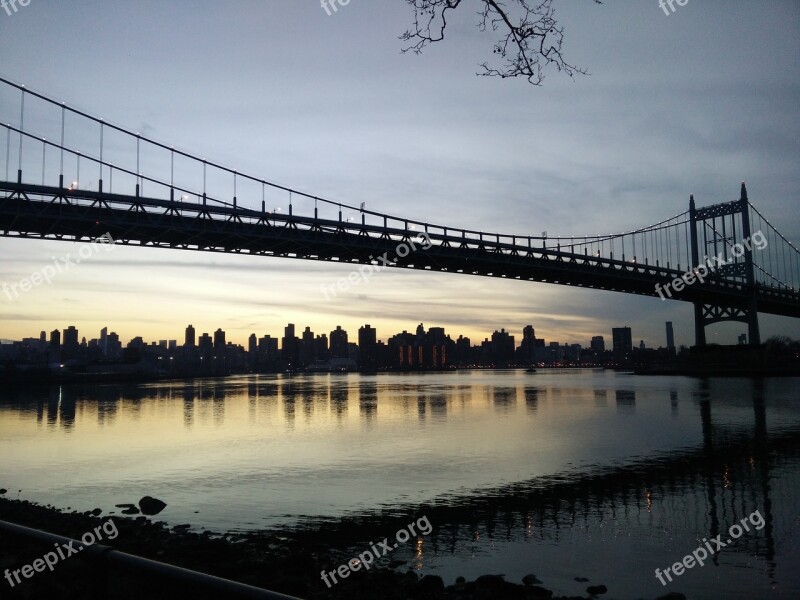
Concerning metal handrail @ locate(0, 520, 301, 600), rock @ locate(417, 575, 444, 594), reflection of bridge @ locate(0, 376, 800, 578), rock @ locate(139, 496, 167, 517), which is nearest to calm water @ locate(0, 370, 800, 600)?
reflection of bridge @ locate(0, 376, 800, 578)

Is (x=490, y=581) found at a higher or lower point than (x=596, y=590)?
higher

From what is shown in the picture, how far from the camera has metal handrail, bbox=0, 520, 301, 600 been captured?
236 centimetres

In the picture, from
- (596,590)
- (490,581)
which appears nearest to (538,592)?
(490,581)

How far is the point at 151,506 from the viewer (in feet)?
52.4

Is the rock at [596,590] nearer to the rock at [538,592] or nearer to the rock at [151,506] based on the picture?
the rock at [538,592]

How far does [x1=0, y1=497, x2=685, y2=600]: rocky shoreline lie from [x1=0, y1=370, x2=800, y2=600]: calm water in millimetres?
871

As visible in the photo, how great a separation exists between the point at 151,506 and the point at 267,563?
22.4 ft

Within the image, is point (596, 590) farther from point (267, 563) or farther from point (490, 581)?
point (267, 563)

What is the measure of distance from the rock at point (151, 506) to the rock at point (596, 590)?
10471 mm

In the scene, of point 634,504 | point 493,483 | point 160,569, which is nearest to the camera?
point 160,569

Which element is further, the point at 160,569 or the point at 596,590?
the point at 596,590

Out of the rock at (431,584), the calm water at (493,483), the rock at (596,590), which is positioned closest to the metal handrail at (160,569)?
the rock at (431,584)

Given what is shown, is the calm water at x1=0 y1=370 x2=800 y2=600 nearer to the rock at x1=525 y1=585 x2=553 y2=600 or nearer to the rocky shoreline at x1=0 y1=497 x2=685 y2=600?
the rock at x1=525 y1=585 x2=553 y2=600

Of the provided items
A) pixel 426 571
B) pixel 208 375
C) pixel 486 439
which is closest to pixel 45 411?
pixel 486 439
